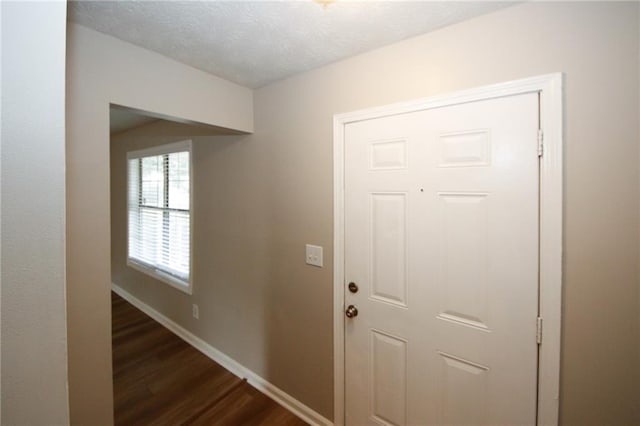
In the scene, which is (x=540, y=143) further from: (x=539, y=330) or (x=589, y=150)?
(x=539, y=330)

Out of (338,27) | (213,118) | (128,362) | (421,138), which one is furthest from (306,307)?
(128,362)

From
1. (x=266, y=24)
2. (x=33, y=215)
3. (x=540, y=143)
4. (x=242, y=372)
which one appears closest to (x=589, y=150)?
(x=540, y=143)

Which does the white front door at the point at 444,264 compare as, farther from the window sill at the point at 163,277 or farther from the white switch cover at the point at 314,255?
the window sill at the point at 163,277

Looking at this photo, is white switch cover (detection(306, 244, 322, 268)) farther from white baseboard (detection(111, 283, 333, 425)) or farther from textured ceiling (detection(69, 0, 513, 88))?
textured ceiling (detection(69, 0, 513, 88))

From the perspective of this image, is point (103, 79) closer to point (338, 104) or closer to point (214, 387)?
point (338, 104)

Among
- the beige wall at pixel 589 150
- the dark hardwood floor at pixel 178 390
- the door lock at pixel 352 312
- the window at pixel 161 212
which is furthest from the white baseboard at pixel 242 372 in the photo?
the beige wall at pixel 589 150

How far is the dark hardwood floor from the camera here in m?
1.84

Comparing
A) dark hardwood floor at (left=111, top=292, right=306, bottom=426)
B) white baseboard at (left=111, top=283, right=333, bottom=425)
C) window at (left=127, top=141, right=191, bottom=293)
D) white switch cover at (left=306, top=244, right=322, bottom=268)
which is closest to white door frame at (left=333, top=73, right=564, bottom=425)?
white switch cover at (left=306, top=244, right=322, bottom=268)

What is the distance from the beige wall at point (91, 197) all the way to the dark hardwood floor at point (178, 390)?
599mm

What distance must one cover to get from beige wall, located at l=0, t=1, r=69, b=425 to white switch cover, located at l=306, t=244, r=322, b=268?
1.25m

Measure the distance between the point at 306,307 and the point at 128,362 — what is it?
6.36ft

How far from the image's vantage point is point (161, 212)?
318 centimetres

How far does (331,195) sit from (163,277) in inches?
100

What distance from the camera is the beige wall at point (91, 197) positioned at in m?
1.27
